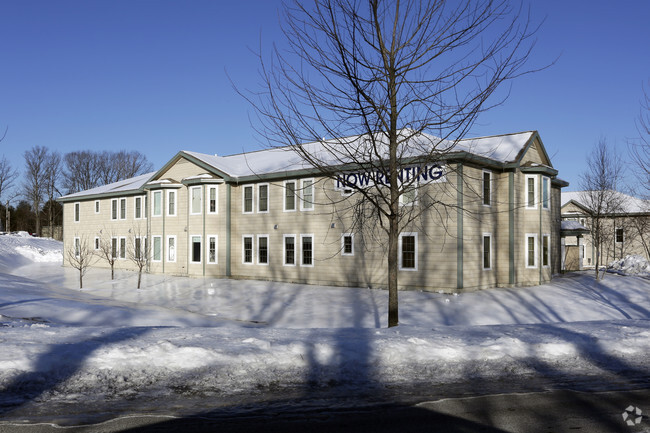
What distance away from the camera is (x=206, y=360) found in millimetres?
7750

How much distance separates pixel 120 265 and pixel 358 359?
112 feet

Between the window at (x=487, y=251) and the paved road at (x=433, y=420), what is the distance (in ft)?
61.4

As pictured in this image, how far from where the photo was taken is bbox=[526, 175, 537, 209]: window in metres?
26.8

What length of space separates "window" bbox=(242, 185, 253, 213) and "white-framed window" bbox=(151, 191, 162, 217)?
6.68 m

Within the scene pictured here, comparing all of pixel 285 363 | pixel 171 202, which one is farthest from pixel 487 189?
pixel 285 363

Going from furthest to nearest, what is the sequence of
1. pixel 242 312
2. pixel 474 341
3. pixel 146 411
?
pixel 242 312 < pixel 474 341 < pixel 146 411

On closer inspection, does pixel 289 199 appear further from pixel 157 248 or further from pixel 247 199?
pixel 157 248

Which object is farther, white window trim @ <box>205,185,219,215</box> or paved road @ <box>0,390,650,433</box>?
white window trim @ <box>205,185,219,215</box>

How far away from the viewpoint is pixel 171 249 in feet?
111

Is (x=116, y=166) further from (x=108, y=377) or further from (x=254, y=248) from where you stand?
(x=108, y=377)

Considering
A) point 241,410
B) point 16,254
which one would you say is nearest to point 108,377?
point 241,410

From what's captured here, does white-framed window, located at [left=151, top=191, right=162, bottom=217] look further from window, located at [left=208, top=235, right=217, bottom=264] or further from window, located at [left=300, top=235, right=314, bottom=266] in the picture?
window, located at [left=300, top=235, right=314, bottom=266]

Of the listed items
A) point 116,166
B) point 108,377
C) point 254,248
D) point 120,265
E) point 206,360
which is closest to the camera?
point 108,377

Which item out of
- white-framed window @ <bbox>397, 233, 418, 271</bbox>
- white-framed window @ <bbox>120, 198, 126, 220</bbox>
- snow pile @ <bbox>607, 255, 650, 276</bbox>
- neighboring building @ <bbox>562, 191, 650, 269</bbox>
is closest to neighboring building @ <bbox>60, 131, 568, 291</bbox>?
white-framed window @ <bbox>397, 233, 418, 271</bbox>
